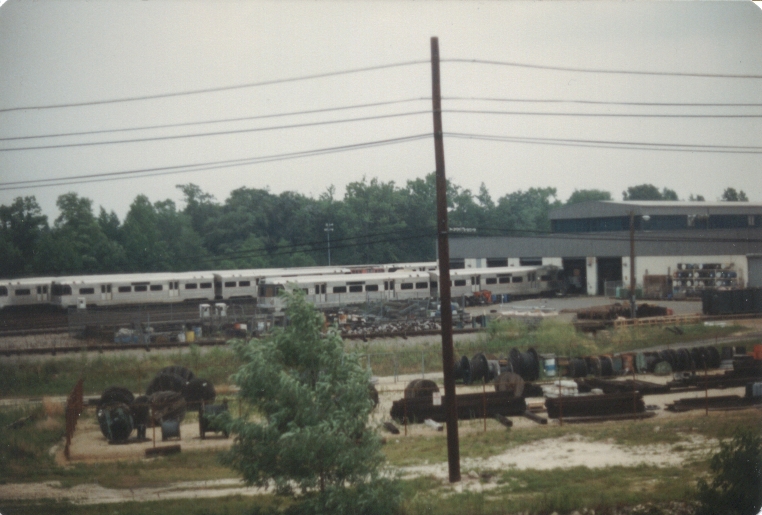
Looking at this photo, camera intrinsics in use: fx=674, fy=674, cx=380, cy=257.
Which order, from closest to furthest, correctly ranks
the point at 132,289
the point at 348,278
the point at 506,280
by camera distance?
the point at 348,278 < the point at 132,289 < the point at 506,280

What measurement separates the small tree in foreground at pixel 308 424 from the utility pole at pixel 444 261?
171cm

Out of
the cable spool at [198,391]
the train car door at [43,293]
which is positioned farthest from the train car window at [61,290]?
the cable spool at [198,391]

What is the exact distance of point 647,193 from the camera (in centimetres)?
1294

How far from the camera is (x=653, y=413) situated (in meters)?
13.3

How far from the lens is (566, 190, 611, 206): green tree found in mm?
12762

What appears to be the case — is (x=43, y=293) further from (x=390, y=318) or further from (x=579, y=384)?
(x=579, y=384)

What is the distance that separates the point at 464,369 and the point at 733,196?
6793 millimetres

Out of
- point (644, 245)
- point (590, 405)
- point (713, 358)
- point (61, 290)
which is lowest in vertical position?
point (590, 405)

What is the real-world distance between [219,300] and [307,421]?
1222 centimetres

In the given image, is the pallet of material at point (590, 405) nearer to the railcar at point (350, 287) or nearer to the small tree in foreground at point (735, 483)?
the small tree in foreground at point (735, 483)

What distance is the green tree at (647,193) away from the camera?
1275 cm

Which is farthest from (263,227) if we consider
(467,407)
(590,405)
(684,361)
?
A: (684,361)

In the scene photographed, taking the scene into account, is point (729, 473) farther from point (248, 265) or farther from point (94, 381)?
point (94, 381)

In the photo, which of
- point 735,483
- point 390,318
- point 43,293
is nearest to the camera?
point 735,483
